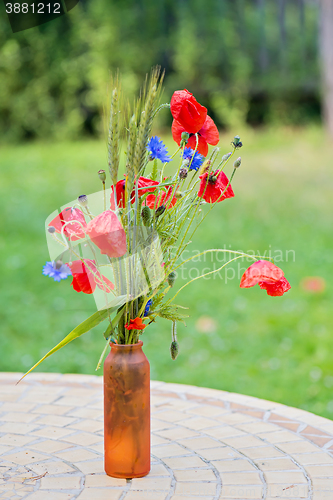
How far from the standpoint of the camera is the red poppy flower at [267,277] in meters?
1.55

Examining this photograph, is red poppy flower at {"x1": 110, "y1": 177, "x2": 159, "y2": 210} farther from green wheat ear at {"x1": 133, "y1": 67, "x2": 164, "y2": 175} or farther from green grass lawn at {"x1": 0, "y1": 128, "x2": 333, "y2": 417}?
green grass lawn at {"x1": 0, "y1": 128, "x2": 333, "y2": 417}

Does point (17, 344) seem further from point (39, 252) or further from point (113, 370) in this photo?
point (113, 370)

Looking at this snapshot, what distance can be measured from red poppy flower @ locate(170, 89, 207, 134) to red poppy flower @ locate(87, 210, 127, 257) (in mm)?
358

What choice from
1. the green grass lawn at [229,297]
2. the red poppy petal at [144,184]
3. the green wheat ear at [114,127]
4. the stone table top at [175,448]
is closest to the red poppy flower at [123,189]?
the red poppy petal at [144,184]

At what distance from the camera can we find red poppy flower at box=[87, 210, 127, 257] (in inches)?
59.1

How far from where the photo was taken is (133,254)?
5.35ft

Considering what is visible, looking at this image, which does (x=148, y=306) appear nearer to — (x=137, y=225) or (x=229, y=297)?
(x=137, y=225)

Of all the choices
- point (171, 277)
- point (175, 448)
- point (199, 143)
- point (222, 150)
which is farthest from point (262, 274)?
point (222, 150)

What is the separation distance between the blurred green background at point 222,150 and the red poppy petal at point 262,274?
1.89m

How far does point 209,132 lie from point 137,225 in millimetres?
370

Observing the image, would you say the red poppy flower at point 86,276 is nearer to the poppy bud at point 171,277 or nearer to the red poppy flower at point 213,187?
the poppy bud at point 171,277

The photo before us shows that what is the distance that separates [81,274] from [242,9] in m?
9.07

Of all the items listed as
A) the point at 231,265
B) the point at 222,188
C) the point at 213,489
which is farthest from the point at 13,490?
the point at 231,265

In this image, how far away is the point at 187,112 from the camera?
1622 millimetres
